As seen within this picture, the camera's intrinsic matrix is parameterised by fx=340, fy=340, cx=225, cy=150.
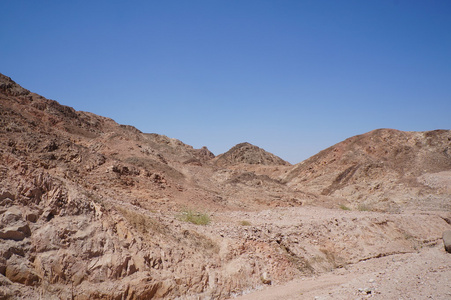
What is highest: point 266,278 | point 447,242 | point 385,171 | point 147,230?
point 385,171

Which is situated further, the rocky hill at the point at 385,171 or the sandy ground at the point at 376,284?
the rocky hill at the point at 385,171

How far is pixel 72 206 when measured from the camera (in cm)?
729

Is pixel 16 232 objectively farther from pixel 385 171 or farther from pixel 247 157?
pixel 247 157

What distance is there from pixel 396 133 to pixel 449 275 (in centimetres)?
3794

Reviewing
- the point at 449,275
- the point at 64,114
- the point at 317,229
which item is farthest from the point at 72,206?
the point at 64,114

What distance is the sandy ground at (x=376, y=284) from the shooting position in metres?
7.63

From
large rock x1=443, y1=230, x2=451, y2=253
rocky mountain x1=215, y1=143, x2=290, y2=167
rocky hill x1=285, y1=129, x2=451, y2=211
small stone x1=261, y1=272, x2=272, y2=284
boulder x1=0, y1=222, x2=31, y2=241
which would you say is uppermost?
rocky mountain x1=215, y1=143, x2=290, y2=167

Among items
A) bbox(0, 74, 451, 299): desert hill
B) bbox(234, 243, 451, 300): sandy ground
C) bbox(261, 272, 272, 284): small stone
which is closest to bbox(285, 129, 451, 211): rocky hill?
bbox(0, 74, 451, 299): desert hill

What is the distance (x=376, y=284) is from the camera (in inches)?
324

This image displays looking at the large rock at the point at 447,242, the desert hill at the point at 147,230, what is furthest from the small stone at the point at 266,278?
the large rock at the point at 447,242

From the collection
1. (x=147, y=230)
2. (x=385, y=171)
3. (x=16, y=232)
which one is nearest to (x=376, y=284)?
(x=147, y=230)

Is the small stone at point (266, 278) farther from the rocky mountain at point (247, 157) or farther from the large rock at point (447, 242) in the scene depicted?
the rocky mountain at point (247, 157)

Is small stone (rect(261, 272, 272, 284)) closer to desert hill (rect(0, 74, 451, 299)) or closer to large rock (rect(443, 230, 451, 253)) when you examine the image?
desert hill (rect(0, 74, 451, 299))

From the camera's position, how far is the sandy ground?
763cm
